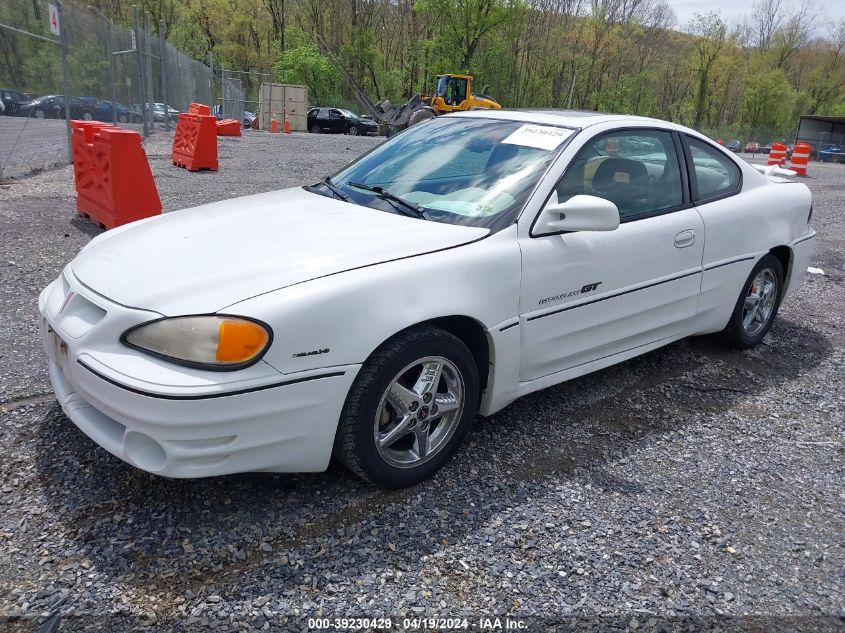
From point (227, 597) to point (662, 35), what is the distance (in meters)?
83.9

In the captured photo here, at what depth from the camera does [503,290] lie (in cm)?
298

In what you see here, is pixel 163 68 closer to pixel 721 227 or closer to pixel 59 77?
pixel 59 77

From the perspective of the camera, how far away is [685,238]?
3865mm

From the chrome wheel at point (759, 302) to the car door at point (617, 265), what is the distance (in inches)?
32.9

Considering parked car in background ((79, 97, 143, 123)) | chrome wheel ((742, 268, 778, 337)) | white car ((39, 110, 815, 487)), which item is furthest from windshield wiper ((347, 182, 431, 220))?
parked car in background ((79, 97, 143, 123))

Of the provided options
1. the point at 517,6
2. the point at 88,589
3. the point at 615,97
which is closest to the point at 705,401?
the point at 88,589

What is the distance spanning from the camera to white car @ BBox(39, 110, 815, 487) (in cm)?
→ 237

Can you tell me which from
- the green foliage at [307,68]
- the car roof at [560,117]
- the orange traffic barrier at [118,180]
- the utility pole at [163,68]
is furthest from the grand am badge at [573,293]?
the green foliage at [307,68]

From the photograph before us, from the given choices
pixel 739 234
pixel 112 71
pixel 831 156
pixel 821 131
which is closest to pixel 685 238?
pixel 739 234

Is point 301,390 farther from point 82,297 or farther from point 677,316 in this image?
point 677,316

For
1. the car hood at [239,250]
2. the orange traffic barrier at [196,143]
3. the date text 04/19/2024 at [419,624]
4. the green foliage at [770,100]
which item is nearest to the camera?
the date text 04/19/2024 at [419,624]

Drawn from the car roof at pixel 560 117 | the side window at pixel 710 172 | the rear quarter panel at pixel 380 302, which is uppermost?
the car roof at pixel 560 117

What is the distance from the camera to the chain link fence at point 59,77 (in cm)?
955

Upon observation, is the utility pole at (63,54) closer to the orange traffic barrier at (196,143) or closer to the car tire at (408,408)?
the orange traffic barrier at (196,143)
